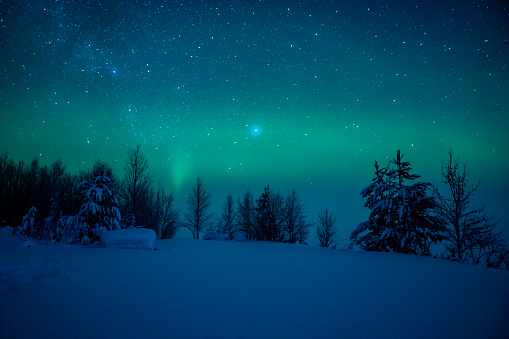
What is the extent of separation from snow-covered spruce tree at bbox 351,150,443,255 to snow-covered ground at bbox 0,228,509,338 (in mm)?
5581

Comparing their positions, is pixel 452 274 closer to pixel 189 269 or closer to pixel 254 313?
pixel 254 313

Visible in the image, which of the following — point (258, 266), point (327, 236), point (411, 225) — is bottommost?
point (327, 236)

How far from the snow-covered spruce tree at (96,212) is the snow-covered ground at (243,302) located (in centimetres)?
661

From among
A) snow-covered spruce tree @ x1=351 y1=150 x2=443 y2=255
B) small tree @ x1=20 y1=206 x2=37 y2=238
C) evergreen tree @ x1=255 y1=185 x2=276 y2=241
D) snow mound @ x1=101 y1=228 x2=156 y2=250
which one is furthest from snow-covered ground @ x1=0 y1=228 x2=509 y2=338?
evergreen tree @ x1=255 y1=185 x2=276 y2=241

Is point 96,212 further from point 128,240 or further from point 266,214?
point 266,214

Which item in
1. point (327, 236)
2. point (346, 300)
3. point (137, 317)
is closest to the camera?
point (137, 317)

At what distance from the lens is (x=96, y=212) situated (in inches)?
434

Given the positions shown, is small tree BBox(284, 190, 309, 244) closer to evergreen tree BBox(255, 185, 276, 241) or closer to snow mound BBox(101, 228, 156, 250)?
evergreen tree BBox(255, 185, 276, 241)

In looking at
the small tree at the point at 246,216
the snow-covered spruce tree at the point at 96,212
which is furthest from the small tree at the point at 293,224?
the snow-covered spruce tree at the point at 96,212

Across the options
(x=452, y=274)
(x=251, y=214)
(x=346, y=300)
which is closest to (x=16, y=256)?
(x=346, y=300)

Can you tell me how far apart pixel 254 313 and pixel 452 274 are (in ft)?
14.9

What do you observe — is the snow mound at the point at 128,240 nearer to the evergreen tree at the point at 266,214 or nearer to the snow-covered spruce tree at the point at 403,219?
the snow-covered spruce tree at the point at 403,219

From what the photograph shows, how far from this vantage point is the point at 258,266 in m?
5.22

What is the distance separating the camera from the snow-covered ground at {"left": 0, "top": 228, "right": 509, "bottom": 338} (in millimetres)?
2461
